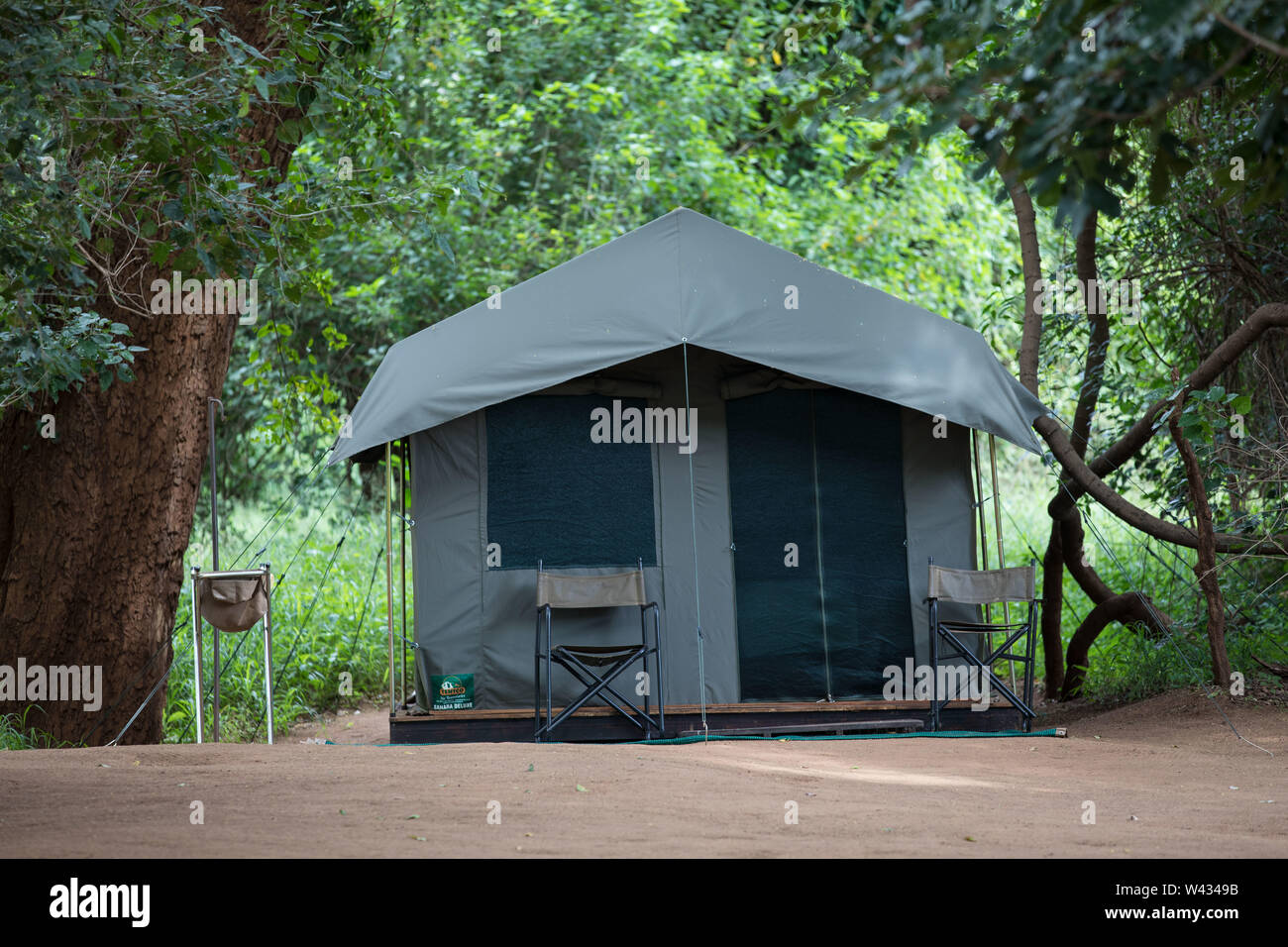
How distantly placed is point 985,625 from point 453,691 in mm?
Result: 2561

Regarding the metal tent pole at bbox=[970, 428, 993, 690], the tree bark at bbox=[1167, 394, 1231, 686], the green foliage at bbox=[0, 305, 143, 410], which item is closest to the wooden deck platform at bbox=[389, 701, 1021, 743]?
the metal tent pole at bbox=[970, 428, 993, 690]

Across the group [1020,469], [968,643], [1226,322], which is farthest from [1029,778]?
[1020,469]

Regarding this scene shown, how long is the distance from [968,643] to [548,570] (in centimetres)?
213

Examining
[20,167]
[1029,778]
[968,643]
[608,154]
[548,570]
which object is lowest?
[1029,778]

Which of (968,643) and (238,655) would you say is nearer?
(968,643)

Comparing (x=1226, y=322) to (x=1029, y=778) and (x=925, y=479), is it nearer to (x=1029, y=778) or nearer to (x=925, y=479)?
(x=925, y=479)

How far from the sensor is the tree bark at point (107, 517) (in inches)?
232

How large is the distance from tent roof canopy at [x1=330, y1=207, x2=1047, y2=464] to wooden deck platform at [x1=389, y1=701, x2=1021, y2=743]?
1289 mm

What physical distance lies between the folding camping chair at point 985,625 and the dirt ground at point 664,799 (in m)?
0.38

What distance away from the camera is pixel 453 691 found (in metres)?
5.86

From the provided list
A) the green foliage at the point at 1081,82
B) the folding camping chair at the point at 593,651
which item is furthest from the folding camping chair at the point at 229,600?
the green foliage at the point at 1081,82

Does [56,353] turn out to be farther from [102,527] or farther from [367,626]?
[367,626]

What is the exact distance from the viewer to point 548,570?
19.6ft

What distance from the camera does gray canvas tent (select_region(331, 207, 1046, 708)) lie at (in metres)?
5.69
